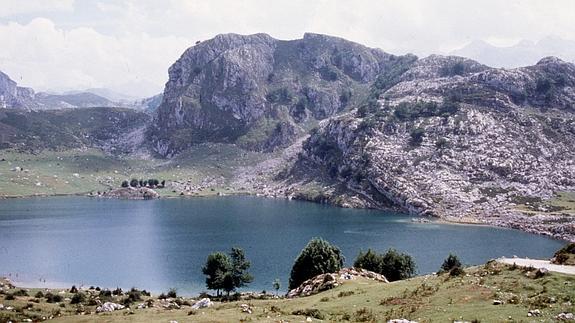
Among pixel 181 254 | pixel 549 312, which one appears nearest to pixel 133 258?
pixel 181 254

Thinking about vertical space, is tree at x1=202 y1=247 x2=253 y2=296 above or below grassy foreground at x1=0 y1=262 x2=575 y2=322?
below

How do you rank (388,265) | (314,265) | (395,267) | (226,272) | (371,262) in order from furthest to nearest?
(226,272) < (388,265) < (395,267) < (371,262) < (314,265)

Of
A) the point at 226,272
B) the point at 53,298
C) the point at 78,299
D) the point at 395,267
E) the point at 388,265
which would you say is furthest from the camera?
the point at 226,272

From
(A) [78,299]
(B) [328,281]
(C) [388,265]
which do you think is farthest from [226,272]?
(B) [328,281]

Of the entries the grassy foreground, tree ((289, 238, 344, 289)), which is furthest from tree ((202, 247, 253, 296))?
the grassy foreground

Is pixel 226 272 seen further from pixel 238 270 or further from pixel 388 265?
pixel 388 265

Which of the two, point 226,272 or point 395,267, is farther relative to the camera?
point 226,272

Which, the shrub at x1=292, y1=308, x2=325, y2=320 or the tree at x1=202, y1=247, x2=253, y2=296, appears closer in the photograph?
the shrub at x1=292, y1=308, x2=325, y2=320

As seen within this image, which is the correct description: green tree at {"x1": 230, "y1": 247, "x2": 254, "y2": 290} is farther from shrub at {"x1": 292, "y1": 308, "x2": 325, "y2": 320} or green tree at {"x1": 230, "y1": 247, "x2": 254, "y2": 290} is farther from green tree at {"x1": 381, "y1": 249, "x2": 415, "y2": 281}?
shrub at {"x1": 292, "y1": 308, "x2": 325, "y2": 320}

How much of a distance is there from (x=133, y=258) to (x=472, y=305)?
449 ft

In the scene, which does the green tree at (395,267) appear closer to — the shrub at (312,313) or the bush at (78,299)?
the bush at (78,299)

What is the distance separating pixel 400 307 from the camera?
47.6 meters

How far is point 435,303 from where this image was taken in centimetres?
4669

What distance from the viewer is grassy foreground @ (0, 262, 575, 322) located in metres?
41.3
